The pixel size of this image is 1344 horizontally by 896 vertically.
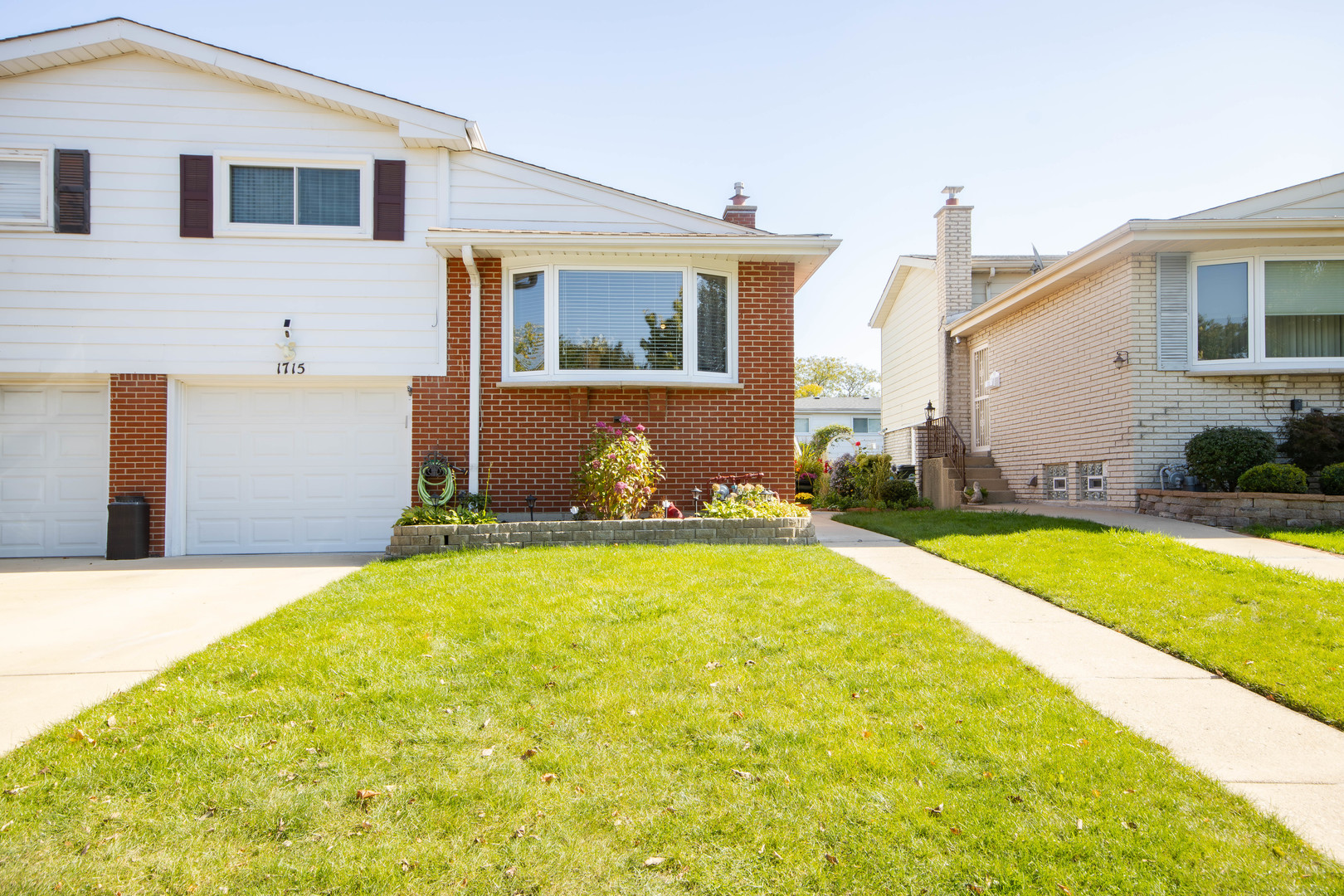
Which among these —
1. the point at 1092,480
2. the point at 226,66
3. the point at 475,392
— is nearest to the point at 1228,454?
the point at 1092,480

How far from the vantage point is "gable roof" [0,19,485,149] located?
864 centimetres

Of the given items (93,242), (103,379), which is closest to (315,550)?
(103,379)

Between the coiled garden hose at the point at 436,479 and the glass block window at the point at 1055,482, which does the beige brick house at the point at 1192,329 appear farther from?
the coiled garden hose at the point at 436,479

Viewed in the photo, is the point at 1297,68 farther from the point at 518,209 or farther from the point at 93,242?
the point at 93,242

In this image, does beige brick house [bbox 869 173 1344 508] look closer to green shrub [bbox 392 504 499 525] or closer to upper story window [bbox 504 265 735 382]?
upper story window [bbox 504 265 735 382]

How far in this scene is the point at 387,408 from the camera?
927cm

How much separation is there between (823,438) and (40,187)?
57.6ft

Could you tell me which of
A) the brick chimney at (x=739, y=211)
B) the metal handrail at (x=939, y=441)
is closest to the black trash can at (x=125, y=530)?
the brick chimney at (x=739, y=211)

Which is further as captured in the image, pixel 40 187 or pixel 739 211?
pixel 739 211

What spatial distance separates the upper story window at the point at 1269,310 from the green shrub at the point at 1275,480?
178cm

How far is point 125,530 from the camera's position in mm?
8508

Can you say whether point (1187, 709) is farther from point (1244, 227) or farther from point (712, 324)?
point (1244, 227)

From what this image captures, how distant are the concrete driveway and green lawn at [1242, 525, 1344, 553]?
872 centimetres

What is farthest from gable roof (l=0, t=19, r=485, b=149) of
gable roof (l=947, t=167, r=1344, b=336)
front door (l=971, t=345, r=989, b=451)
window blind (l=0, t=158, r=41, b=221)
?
front door (l=971, t=345, r=989, b=451)
